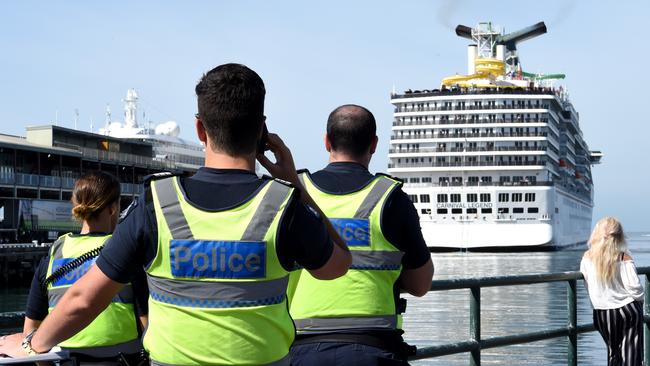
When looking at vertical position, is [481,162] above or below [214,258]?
above

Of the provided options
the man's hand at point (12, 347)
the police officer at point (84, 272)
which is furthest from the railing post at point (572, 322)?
the man's hand at point (12, 347)

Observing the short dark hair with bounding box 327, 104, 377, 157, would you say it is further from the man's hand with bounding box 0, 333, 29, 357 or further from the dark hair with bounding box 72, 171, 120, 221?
the man's hand with bounding box 0, 333, 29, 357

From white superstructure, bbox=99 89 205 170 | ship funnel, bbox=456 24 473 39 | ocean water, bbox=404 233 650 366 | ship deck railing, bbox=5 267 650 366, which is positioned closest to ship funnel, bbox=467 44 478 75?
ship funnel, bbox=456 24 473 39

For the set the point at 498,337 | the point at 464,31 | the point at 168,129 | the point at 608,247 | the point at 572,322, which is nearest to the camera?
the point at 498,337

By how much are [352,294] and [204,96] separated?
118 centimetres

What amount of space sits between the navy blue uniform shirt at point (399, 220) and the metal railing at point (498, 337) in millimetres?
1597

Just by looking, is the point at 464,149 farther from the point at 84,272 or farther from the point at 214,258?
the point at 214,258

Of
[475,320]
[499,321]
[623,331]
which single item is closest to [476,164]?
[499,321]

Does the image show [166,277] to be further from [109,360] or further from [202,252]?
[109,360]

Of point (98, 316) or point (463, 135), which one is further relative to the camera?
point (463, 135)

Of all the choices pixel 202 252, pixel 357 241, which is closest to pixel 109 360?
pixel 357 241

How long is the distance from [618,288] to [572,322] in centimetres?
66

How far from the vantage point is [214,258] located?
2516 mm

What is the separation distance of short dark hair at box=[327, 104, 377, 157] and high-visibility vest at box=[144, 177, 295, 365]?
3.65ft
